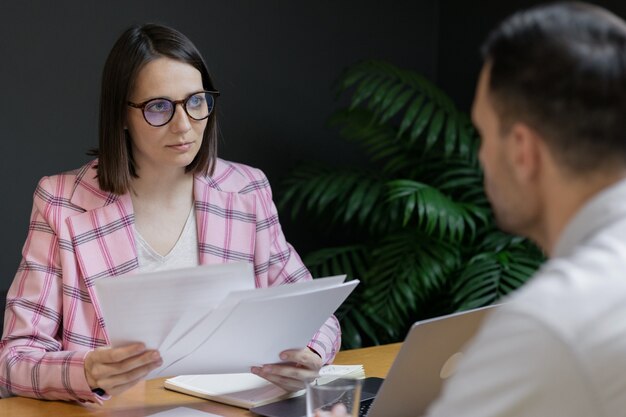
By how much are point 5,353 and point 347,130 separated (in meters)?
2.06

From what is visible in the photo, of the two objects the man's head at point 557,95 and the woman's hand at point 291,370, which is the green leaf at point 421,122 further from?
the man's head at point 557,95

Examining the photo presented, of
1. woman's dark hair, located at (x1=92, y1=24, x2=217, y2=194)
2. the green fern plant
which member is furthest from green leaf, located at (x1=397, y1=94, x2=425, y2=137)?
woman's dark hair, located at (x1=92, y1=24, x2=217, y2=194)

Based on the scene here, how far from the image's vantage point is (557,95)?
115 cm

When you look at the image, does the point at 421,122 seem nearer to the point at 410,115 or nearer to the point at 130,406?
the point at 410,115

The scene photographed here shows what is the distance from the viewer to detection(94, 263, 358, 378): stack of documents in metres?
1.70

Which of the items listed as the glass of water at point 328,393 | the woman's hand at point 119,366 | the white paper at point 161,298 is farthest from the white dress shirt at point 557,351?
the woman's hand at point 119,366

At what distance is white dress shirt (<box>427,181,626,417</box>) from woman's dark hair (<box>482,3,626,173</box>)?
143 millimetres

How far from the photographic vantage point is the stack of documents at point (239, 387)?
2021 mm

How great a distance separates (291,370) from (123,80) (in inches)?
33.4

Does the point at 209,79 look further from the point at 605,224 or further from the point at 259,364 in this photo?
the point at 605,224

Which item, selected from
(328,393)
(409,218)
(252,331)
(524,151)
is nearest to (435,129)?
(409,218)

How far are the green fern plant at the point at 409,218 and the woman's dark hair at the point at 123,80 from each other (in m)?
1.33

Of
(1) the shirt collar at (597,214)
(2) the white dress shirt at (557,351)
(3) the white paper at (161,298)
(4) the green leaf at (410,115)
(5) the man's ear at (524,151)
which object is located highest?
(5) the man's ear at (524,151)

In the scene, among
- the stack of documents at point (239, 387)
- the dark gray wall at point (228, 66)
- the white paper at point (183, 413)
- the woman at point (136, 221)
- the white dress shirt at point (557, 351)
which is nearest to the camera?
the white dress shirt at point (557, 351)
